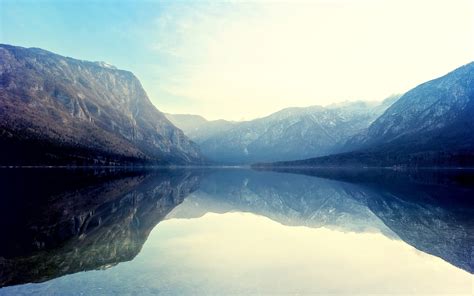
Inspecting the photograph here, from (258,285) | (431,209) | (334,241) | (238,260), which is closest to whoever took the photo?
(258,285)

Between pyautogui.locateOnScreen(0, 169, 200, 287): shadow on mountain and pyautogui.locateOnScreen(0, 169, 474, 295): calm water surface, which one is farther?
pyautogui.locateOnScreen(0, 169, 200, 287): shadow on mountain

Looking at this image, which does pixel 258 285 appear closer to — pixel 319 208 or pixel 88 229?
pixel 88 229

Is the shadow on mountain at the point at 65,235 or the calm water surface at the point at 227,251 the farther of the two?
the shadow on mountain at the point at 65,235

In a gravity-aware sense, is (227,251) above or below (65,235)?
below

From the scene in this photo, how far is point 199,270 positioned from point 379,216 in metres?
36.2

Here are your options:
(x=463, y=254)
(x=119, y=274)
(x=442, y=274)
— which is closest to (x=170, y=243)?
(x=119, y=274)

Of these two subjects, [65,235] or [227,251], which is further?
[65,235]

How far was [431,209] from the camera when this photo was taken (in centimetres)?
5841

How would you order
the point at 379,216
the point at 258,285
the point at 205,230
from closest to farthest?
the point at 258,285 → the point at 205,230 → the point at 379,216

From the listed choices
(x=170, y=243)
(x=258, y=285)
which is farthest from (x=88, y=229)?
(x=258, y=285)

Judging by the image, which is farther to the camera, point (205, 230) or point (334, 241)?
point (205, 230)

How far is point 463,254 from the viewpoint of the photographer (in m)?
31.3

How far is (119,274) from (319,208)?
4661cm

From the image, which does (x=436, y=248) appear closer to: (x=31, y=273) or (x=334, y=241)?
(x=334, y=241)
